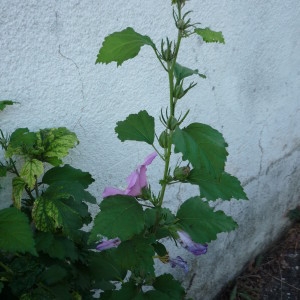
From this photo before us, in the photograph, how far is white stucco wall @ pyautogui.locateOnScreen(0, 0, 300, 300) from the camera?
4.31 ft

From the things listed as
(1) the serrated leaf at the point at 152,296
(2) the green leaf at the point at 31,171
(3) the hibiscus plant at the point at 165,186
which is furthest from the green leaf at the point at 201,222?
(2) the green leaf at the point at 31,171

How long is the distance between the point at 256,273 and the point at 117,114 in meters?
1.95

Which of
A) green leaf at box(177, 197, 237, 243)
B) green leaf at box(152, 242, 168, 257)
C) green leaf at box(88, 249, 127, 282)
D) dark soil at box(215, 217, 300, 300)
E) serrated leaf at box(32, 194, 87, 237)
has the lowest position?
dark soil at box(215, 217, 300, 300)

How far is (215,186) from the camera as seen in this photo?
1045 millimetres

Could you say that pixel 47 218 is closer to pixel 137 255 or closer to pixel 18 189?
pixel 18 189

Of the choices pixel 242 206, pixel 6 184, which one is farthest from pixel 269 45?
pixel 6 184

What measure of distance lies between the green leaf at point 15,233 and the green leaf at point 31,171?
18 centimetres

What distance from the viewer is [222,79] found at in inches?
79.8

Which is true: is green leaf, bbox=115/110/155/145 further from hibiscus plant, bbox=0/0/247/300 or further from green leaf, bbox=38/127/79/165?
green leaf, bbox=38/127/79/165

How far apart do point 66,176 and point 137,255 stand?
424 mm

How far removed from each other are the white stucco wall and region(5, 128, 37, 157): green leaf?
0.12m

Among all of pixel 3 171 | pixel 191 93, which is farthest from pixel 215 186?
pixel 191 93

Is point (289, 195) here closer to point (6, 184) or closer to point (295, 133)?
point (295, 133)

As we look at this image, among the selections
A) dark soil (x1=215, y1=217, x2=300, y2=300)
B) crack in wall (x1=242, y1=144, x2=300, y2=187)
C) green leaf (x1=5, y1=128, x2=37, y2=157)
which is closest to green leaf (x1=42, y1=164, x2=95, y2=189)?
green leaf (x1=5, y1=128, x2=37, y2=157)
